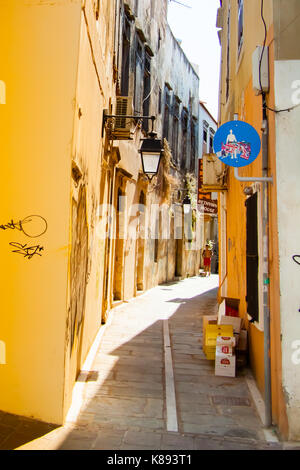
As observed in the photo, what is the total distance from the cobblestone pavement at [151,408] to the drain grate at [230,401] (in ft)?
0.04

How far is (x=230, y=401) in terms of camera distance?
496 centimetres

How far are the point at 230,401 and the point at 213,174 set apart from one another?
5658mm

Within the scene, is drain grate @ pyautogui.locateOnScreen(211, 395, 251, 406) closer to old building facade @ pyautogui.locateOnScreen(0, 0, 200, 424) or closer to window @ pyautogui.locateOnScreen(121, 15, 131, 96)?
old building facade @ pyautogui.locateOnScreen(0, 0, 200, 424)

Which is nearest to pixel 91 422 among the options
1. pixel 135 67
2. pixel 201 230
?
pixel 135 67

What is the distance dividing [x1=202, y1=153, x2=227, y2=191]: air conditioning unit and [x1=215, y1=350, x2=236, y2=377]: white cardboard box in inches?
180

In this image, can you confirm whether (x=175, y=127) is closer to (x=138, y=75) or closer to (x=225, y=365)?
(x=138, y=75)

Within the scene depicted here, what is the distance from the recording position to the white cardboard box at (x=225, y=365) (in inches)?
227

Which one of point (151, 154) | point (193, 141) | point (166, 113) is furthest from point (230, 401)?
point (193, 141)

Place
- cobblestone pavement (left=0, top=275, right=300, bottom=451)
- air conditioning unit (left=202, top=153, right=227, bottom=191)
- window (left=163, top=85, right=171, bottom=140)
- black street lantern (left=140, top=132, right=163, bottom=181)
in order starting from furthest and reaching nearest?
1. window (left=163, top=85, right=171, bottom=140)
2. air conditioning unit (left=202, top=153, right=227, bottom=191)
3. black street lantern (left=140, top=132, right=163, bottom=181)
4. cobblestone pavement (left=0, top=275, right=300, bottom=451)

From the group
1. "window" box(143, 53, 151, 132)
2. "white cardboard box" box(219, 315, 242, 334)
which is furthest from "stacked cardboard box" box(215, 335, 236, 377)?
"window" box(143, 53, 151, 132)

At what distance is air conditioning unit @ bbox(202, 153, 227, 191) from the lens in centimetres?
934

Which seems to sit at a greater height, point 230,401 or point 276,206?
point 276,206

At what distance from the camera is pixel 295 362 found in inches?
156

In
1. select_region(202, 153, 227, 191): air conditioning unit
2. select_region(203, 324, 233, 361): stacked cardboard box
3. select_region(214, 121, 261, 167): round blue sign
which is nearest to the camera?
select_region(214, 121, 261, 167): round blue sign
